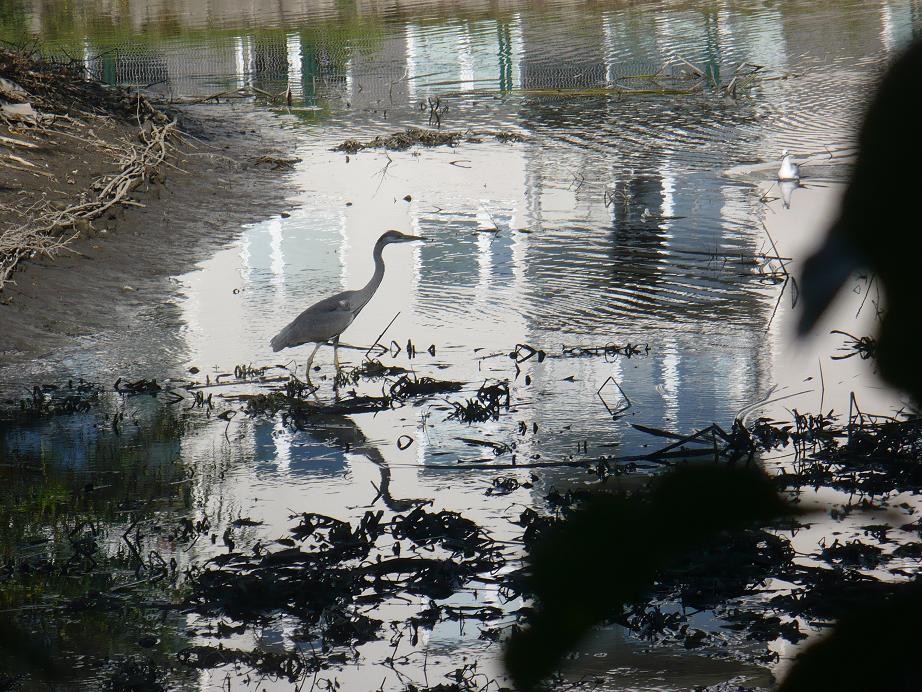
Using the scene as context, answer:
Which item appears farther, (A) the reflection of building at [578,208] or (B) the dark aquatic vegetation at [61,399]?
(A) the reflection of building at [578,208]


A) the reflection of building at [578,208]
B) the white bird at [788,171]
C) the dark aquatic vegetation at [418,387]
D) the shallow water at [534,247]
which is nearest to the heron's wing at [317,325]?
the shallow water at [534,247]

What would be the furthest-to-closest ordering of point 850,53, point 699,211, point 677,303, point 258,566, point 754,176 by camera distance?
point 850,53, point 754,176, point 699,211, point 677,303, point 258,566

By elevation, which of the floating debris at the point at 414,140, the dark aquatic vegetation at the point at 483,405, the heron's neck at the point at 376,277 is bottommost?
the dark aquatic vegetation at the point at 483,405

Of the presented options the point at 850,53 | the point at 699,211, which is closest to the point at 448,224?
the point at 699,211

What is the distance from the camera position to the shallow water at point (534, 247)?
5.71 metres

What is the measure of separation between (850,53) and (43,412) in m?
14.8

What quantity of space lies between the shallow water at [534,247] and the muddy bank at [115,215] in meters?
0.30

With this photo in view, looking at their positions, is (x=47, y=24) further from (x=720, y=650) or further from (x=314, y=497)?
(x=720, y=650)

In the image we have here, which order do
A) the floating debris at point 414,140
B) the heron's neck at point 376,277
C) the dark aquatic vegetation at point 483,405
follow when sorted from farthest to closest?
the floating debris at point 414,140 → the heron's neck at point 376,277 → the dark aquatic vegetation at point 483,405

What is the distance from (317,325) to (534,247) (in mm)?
3232

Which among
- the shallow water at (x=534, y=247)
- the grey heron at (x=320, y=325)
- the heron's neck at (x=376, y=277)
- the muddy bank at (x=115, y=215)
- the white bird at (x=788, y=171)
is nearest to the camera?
the shallow water at (x=534, y=247)

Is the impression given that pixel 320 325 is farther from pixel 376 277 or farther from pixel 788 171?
pixel 788 171

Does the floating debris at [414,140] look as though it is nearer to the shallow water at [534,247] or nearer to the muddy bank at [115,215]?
the shallow water at [534,247]

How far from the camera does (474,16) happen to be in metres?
27.0
